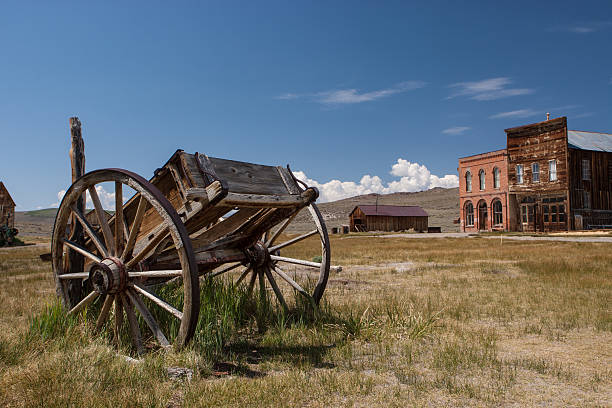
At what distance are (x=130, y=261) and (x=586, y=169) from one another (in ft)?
115

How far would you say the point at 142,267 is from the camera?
4.30 m

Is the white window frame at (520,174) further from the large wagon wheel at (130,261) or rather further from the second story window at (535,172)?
the large wagon wheel at (130,261)

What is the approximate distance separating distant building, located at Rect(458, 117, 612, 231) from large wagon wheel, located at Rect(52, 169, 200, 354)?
3220 centimetres

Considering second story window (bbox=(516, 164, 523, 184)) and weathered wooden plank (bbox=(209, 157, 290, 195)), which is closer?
weathered wooden plank (bbox=(209, 157, 290, 195))

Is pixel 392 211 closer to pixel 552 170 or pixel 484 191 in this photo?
pixel 484 191

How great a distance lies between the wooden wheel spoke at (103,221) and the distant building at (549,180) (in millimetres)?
32479

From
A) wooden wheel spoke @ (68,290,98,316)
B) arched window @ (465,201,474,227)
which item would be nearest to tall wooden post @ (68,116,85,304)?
wooden wheel spoke @ (68,290,98,316)

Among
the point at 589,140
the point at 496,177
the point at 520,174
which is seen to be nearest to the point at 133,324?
the point at 520,174

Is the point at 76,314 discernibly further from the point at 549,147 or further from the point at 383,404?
the point at 549,147

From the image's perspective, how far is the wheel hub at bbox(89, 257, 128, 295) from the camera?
13.3 ft

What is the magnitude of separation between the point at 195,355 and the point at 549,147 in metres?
33.4

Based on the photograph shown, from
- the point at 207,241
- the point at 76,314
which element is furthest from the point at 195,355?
the point at 76,314

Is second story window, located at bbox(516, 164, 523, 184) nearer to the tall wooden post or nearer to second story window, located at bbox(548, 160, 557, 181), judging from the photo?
second story window, located at bbox(548, 160, 557, 181)

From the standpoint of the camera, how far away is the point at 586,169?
104 feet
